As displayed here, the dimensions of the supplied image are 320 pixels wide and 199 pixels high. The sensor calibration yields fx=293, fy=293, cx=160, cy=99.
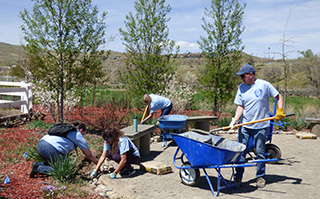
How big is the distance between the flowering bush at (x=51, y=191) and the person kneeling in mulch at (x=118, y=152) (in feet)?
2.87

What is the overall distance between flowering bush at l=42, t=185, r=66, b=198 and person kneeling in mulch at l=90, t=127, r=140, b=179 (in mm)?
874

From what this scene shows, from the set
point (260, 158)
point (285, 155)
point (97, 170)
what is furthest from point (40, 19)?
point (285, 155)

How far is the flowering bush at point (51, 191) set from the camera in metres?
4.08

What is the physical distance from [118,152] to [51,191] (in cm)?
151

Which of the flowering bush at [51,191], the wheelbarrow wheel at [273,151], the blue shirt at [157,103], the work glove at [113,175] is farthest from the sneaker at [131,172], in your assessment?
the wheelbarrow wheel at [273,151]

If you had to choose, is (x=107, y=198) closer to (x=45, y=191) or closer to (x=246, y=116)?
(x=45, y=191)

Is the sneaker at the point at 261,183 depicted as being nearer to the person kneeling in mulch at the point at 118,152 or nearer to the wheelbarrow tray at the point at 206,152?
the wheelbarrow tray at the point at 206,152

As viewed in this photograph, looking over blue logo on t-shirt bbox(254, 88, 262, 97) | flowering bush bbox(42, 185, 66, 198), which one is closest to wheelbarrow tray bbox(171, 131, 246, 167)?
blue logo on t-shirt bbox(254, 88, 262, 97)

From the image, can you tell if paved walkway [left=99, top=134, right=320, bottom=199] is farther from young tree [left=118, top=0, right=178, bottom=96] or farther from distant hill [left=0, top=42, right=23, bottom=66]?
distant hill [left=0, top=42, right=23, bottom=66]

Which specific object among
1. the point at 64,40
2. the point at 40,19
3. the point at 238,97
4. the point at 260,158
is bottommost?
the point at 260,158

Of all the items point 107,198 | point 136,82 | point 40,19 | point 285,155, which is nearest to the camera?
point 107,198

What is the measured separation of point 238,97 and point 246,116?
1.19 feet

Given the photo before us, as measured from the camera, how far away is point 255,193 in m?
4.59

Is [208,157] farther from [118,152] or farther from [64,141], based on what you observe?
[64,141]
